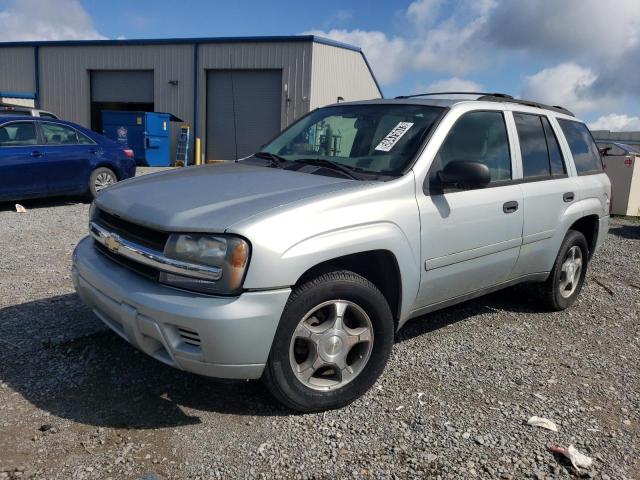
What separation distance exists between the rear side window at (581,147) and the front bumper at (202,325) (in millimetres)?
3398

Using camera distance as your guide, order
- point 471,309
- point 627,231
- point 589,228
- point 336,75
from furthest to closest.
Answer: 1. point 336,75
2. point 627,231
3. point 589,228
4. point 471,309

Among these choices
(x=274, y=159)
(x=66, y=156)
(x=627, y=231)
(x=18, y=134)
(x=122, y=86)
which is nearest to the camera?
(x=274, y=159)

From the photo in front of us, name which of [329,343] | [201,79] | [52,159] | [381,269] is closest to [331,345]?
[329,343]

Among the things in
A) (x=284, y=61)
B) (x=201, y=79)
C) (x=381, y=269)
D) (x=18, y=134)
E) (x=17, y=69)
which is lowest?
(x=381, y=269)

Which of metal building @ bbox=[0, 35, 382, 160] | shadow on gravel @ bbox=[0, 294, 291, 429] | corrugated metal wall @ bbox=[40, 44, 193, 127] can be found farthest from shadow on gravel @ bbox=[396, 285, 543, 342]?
corrugated metal wall @ bbox=[40, 44, 193, 127]

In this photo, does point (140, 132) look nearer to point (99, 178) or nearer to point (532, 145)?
point (99, 178)

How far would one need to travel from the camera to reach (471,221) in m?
3.59

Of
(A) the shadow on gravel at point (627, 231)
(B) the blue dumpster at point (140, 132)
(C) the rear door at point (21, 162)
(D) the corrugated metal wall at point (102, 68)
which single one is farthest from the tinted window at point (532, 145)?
(D) the corrugated metal wall at point (102, 68)

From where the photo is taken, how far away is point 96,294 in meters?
3.05

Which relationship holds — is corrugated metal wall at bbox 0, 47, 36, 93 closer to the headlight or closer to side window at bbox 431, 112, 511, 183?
side window at bbox 431, 112, 511, 183

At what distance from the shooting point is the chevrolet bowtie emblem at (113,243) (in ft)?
9.85

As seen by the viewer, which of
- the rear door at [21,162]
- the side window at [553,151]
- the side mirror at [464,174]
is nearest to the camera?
the side mirror at [464,174]

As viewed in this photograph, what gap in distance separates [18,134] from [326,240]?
301 inches

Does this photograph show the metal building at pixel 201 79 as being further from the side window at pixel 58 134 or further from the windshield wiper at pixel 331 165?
the windshield wiper at pixel 331 165
